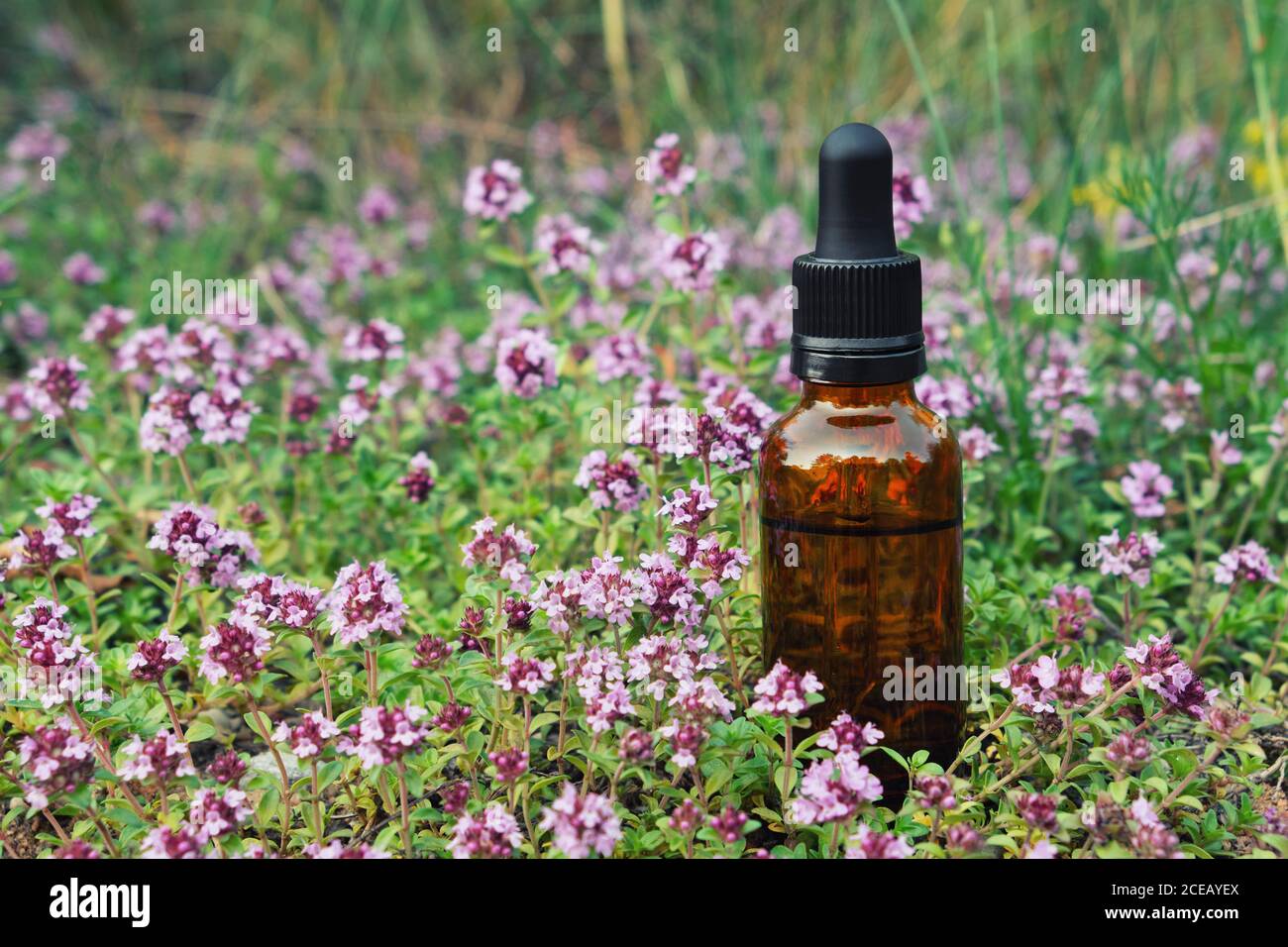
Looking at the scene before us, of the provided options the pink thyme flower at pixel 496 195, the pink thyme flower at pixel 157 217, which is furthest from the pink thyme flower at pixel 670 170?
the pink thyme flower at pixel 157 217

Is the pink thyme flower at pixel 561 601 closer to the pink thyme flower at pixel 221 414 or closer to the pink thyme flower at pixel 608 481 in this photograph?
the pink thyme flower at pixel 608 481

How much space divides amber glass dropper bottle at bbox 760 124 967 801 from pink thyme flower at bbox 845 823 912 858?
0.97ft

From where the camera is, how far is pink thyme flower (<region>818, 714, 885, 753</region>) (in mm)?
2258

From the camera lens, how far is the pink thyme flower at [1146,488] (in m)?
3.15

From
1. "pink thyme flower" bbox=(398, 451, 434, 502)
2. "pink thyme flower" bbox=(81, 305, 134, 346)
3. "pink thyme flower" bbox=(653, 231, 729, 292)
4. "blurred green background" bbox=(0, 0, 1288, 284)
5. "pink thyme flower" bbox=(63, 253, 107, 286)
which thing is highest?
"blurred green background" bbox=(0, 0, 1288, 284)

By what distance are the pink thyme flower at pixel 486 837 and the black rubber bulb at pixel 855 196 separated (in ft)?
3.62

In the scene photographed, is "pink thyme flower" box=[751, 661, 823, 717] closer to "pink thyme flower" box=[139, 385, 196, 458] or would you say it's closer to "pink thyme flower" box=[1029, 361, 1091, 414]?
"pink thyme flower" box=[1029, 361, 1091, 414]

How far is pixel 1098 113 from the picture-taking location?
440 cm

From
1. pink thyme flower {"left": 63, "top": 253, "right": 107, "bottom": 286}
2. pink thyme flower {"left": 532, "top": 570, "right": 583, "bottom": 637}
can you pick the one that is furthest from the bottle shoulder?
pink thyme flower {"left": 63, "top": 253, "right": 107, "bottom": 286}

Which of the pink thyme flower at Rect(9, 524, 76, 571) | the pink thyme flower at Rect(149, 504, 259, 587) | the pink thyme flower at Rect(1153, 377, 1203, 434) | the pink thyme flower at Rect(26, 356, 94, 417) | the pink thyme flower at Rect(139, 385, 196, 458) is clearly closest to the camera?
the pink thyme flower at Rect(149, 504, 259, 587)

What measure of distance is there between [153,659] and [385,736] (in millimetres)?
515

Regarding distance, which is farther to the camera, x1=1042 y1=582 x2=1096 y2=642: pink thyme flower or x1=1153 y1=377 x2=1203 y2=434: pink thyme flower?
x1=1153 y1=377 x2=1203 y2=434: pink thyme flower

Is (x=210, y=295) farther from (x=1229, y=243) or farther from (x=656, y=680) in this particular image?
(x=1229, y=243)
